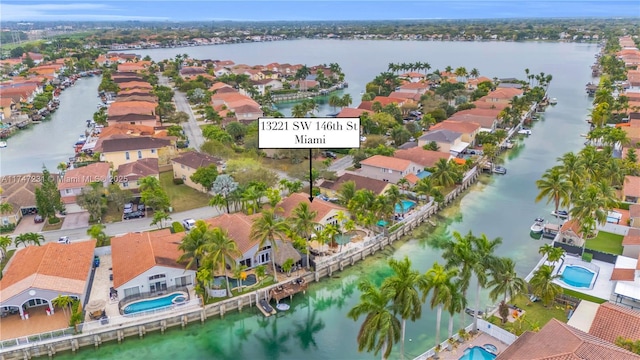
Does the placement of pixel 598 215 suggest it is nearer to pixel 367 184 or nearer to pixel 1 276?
pixel 367 184

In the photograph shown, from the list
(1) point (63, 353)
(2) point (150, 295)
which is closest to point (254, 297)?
(2) point (150, 295)

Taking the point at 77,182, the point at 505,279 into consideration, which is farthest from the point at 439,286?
the point at 77,182

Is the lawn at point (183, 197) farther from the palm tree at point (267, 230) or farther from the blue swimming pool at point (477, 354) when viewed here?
the blue swimming pool at point (477, 354)

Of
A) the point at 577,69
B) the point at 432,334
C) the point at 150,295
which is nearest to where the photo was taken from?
the point at 432,334

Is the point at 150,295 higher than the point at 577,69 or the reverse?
the reverse

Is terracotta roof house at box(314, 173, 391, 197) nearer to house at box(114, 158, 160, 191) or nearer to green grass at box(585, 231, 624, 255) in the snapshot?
green grass at box(585, 231, 624, 255)

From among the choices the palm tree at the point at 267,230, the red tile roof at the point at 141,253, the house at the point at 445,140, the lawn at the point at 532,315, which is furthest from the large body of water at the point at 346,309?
the house at the point at 445,140

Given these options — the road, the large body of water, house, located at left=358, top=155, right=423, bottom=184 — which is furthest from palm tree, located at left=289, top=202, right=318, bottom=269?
the road
